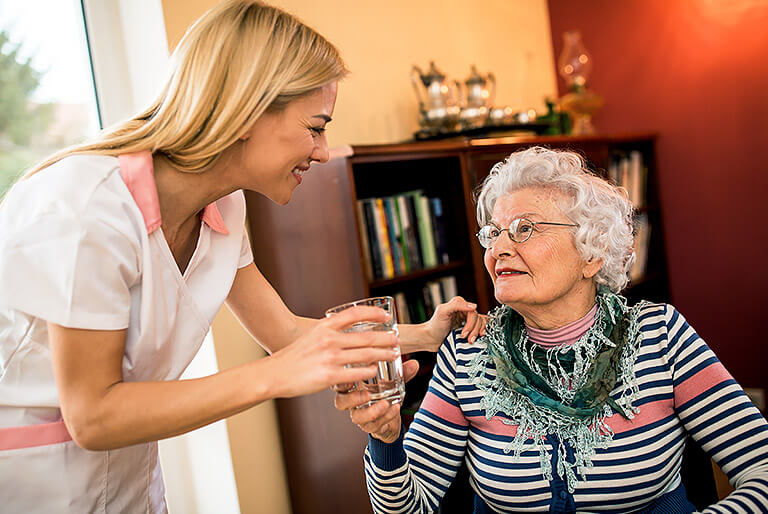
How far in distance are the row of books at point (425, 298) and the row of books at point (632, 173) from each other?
1.48 metres

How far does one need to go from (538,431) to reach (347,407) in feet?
1.80

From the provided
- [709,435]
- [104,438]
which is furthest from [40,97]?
[709,435]

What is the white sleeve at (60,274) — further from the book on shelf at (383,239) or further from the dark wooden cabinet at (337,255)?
the book on shelf at (383,239)

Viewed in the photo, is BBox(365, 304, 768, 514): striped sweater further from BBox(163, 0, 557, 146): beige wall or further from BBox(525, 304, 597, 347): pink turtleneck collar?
BBox(163, 0, 557, 146): beige wall

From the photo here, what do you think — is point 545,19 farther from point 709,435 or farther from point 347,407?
point 347,407

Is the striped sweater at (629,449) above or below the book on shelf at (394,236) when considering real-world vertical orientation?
below

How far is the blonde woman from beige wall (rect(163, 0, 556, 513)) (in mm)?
985

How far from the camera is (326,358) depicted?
928 mm

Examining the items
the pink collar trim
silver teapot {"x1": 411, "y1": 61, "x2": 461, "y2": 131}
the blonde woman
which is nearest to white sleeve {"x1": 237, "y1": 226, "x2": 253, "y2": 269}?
the blonde woman

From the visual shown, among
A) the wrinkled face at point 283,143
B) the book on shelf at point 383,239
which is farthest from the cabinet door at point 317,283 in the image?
the wrinkled face at point 283,143

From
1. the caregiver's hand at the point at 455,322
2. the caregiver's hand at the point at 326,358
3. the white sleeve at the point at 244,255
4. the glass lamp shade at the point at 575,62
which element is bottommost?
the caregiver's hand at the point at 455,322

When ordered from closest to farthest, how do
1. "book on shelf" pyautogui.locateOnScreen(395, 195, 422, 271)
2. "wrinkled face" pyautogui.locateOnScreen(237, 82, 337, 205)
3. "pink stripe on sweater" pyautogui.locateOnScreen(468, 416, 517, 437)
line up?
"wrinkled face" pyautogui.locateOnScreen(237, 82, 337, 205), "pink stripe on sweater" pyautogui.locateOnScreen(468, 416, 517, 437), "book on shelf" pyautogui.locateOnScreen(395, 195, 422, 271)

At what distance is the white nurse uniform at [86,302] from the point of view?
98 cm

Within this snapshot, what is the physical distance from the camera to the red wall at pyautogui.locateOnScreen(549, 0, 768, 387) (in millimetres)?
3646
